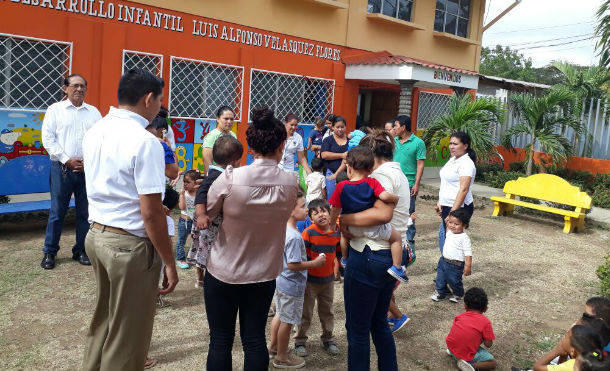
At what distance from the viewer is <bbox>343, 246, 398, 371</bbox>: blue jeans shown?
3.06m

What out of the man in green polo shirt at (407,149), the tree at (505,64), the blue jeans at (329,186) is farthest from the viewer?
the tree at (505,64)

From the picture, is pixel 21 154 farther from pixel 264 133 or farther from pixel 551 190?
pixel 551 190

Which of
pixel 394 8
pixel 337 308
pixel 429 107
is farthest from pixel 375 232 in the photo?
pixel 429 107

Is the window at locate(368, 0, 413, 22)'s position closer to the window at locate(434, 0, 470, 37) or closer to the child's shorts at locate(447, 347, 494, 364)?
the window at locate(434, 0, 470, 37)

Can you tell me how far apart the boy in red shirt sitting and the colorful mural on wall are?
18.5ft

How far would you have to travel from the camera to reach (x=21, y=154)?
673 cm

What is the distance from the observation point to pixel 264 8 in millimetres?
9430

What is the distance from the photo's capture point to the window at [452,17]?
1332cm

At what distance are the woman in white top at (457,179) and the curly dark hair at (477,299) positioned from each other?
1.40 metres

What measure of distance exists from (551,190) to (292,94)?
507 cm

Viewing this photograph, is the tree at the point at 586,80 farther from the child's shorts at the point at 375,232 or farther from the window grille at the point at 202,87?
the child's shorts at the point at 375,232

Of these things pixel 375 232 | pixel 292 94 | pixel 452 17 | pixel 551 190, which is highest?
pixel 452 17

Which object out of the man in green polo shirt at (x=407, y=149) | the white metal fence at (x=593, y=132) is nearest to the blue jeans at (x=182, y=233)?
the man in green polo shirt at (x=407, y=149)

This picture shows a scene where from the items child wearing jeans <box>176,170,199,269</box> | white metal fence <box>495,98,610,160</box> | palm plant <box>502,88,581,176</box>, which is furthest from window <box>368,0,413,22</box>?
child wearing jeans <box>176,170,199,269</box>
